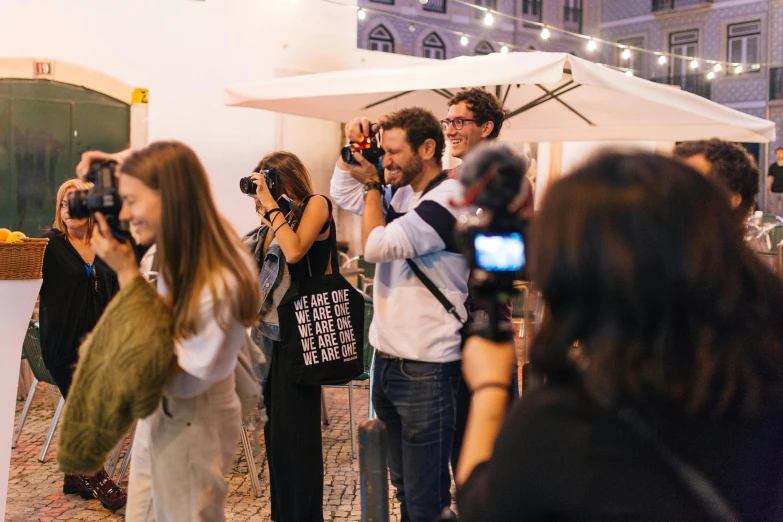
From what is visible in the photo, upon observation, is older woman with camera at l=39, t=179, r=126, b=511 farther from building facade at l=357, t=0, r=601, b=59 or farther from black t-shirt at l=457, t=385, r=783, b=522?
building facade at l=357, t=0, r=601, b=59

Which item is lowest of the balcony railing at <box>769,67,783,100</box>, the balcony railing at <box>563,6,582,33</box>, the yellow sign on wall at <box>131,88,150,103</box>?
the yellow sign on wall at <box>131,88,150,103</box>

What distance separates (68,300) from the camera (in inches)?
152

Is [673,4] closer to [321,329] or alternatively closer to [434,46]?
[434,46]

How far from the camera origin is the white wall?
745cm

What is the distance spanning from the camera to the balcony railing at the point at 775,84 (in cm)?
A: 2539

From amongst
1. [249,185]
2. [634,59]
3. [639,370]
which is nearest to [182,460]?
[249,185]

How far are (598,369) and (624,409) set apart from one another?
2.4 inches

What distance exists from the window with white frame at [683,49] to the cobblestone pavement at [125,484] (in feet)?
88.3

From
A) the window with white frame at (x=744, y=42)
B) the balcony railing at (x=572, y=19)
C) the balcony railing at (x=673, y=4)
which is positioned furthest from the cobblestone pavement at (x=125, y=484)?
the balcony railing at (x=572, y=19)

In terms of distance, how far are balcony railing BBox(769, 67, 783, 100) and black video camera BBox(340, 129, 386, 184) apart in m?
26.6

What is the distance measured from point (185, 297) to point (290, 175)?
1.42 m

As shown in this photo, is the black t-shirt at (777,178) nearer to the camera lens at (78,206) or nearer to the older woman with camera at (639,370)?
the camera lens at (78,206)

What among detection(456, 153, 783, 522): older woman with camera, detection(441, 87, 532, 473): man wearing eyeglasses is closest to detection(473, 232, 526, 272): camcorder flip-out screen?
detection(456, 153, 783, 522): older woman with camera

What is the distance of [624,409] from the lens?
0.96 metres
